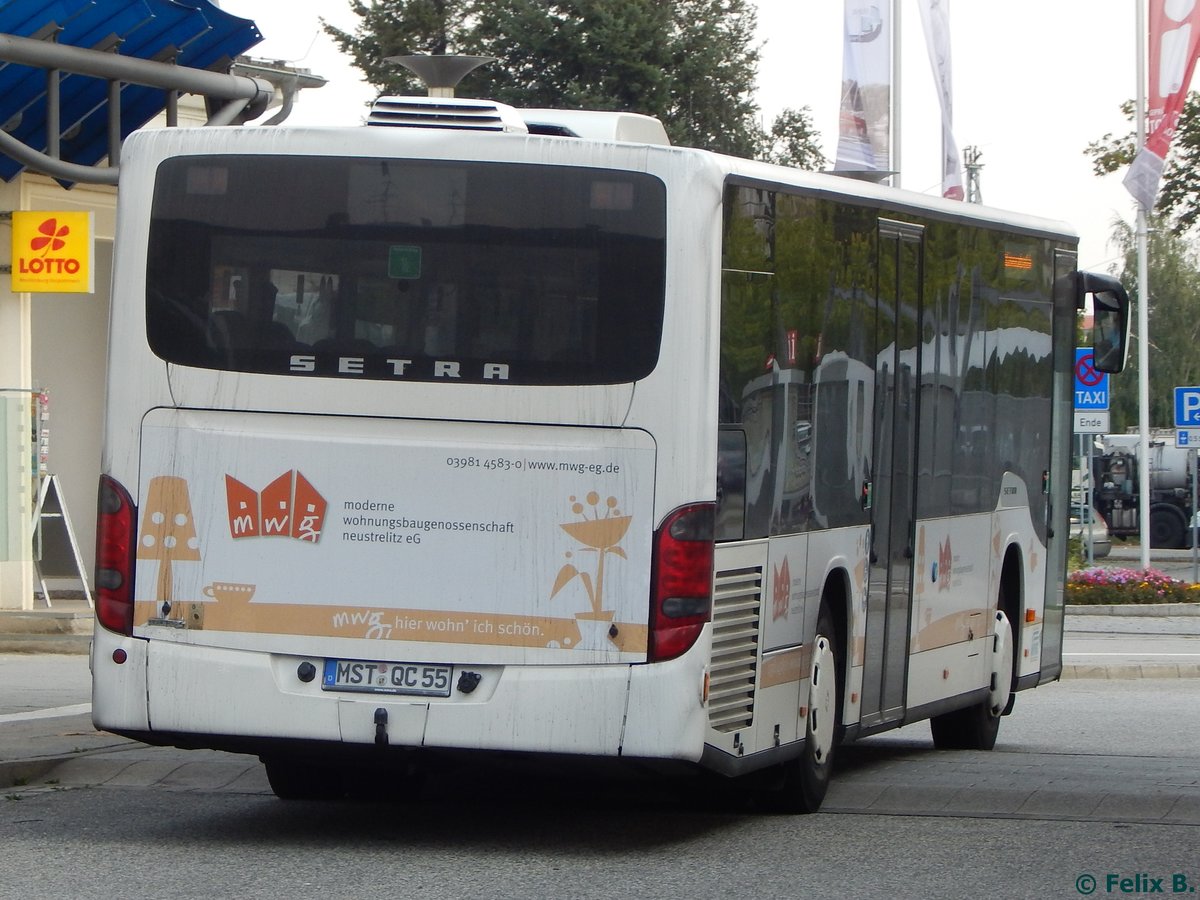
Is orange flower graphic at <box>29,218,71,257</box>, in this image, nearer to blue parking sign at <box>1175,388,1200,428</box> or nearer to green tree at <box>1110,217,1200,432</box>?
blue parking sign at <box>1175,388,1200,428</box>

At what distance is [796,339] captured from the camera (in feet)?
31.2

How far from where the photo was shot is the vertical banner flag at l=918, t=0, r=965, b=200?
28391 millimetres

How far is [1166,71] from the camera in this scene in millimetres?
29281

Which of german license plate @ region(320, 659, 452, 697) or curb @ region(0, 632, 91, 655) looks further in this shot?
curb @ region(0, 632, 91, 655)

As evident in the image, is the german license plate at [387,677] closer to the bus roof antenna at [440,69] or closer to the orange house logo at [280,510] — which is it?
the orange house logo at [280,510]

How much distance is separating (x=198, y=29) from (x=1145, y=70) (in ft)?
59.1

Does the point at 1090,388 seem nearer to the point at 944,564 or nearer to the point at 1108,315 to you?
the point at 1108,315

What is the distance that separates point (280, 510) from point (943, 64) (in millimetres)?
21260

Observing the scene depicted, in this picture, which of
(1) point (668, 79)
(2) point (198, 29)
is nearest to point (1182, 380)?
(1) point (668, 79)

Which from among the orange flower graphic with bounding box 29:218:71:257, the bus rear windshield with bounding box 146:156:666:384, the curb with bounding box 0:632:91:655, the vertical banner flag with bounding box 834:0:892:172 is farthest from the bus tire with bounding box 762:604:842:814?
the vertical banner flag with bounding box 834:0:892:172

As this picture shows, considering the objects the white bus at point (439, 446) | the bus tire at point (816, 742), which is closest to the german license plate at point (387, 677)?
the white bus at point (439, 446)

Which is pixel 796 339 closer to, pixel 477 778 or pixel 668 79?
pixel 477 778

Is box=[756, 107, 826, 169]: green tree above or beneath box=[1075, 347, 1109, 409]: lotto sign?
above

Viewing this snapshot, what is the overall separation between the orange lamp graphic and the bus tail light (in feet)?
5.90
